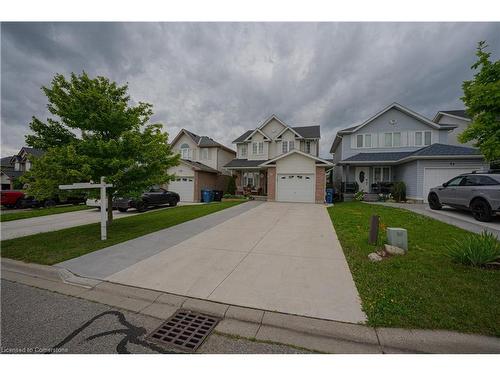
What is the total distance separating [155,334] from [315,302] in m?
2.19

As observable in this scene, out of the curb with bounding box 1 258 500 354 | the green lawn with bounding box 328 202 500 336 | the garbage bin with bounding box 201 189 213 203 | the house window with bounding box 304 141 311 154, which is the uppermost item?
the house window with bounding box 304 141 311 154

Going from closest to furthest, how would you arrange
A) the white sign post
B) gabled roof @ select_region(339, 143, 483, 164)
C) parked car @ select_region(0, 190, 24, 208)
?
the white sign post, gabled roof @ select_region(339, 143, 483, 164), parked car @ select_region(0, 190, 24, 208)

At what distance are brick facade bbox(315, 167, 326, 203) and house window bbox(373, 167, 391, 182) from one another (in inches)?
230

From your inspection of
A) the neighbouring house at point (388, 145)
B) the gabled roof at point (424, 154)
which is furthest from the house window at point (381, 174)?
the gabled roof at point (424, 154)

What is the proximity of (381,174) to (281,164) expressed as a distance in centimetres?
911

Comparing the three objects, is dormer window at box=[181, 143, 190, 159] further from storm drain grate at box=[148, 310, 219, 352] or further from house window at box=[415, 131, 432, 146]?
storm drain grate at box=[148, 310, 219, 352]

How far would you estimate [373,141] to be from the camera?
1847 centimetres

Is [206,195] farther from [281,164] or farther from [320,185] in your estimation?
[320,185]

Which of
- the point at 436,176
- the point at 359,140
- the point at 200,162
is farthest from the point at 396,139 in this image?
the point at 200,162

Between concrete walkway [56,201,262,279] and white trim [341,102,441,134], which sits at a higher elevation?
white trim [341,102,441,134]

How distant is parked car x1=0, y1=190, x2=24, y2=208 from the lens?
15.7m

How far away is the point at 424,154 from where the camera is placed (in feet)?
45.9

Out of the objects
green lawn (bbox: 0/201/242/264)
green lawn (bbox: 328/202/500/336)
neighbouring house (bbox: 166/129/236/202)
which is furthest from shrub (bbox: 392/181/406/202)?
neighbouring house (bbox: 166/129/236/202)

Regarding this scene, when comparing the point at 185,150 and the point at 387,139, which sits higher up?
the point at 387,139
